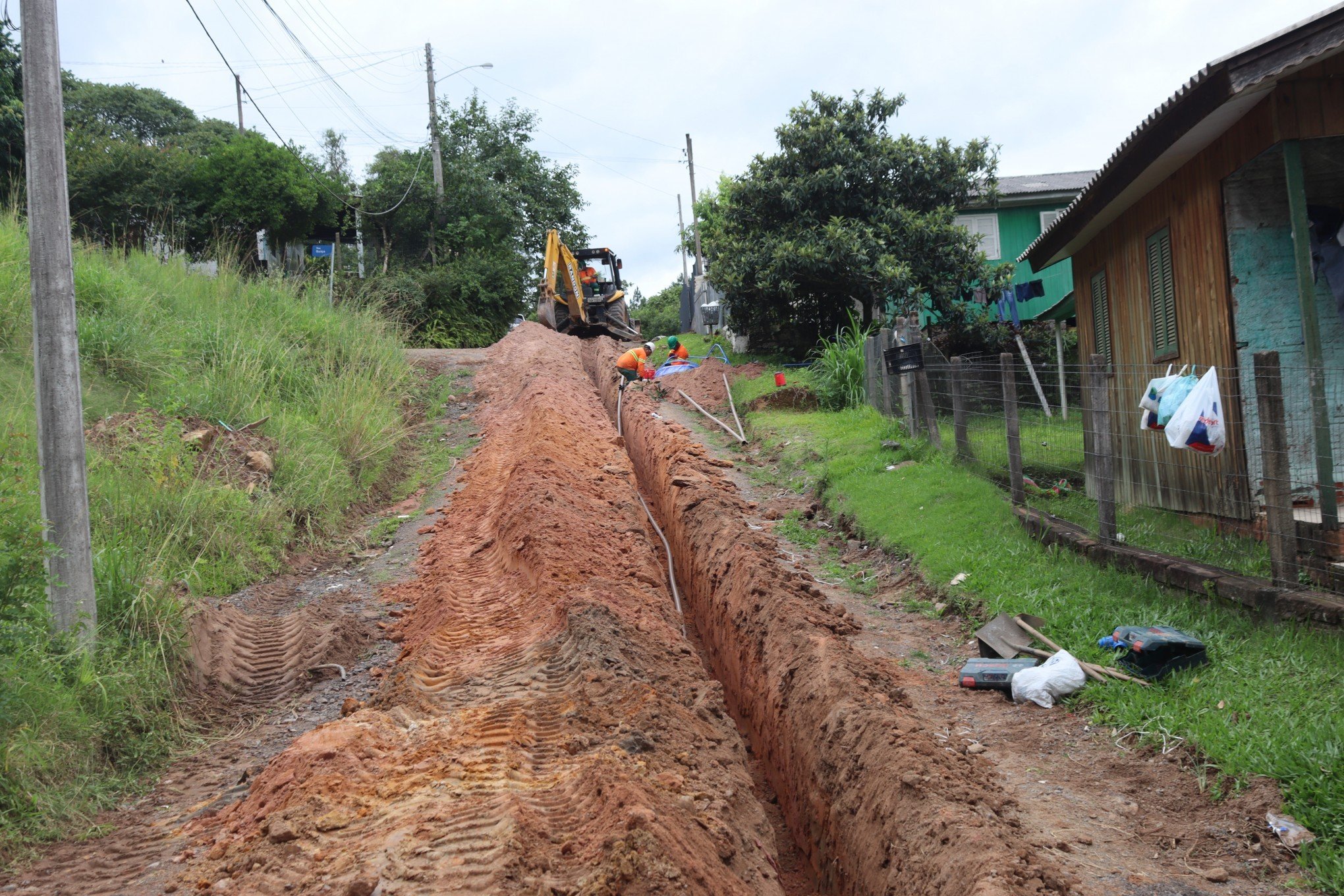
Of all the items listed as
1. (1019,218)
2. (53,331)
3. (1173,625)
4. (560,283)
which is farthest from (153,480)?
(1019,218)

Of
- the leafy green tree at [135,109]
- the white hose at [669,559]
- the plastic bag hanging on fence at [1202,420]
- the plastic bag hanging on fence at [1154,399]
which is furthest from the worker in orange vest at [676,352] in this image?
the leafy green tree at [135,109]

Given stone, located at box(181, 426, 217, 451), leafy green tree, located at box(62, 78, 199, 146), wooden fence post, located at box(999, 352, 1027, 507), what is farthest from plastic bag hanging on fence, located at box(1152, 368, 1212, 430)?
leafy green tree, located at box(62, 78, 199, 146)

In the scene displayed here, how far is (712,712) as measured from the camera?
5281mm

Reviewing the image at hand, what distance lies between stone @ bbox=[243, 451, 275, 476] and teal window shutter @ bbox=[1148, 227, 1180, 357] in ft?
28.8

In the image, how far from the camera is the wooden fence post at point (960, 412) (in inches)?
409

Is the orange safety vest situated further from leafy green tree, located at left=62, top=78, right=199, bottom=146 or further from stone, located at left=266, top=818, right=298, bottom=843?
leafy green tree, located at left=62, top=78, right=199, bottom=146

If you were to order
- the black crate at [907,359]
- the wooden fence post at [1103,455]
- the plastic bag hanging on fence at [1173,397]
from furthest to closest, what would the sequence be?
the black crate at [907,359] < the wooden fence post at [1103,455] < the plastic bag hanging on fence at [1173,397]

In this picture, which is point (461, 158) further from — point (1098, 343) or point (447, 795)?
point (447, 795)

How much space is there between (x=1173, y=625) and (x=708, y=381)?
47.3 feet

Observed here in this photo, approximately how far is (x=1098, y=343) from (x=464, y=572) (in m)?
7.43

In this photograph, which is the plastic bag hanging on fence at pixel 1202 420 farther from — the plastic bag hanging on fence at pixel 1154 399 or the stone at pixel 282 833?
the stone at pixel 282 833

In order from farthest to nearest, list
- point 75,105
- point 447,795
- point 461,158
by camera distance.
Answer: point 75,105, point 461,158, point 447,795

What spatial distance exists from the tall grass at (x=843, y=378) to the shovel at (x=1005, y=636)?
9.25m

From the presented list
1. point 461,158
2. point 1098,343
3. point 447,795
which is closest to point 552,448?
point 1098,343
